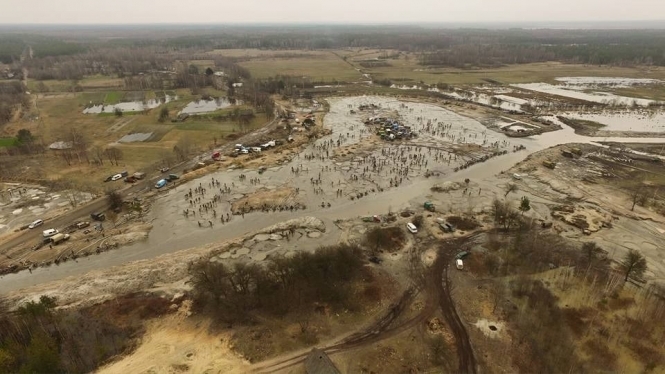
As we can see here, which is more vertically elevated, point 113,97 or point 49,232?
point 113,97

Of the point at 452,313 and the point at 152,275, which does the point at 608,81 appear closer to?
the point at 452,313

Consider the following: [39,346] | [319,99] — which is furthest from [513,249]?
[319,99]

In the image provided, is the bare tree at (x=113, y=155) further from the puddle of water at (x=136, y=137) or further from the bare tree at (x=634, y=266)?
the bare tree at (x=634, y=266)

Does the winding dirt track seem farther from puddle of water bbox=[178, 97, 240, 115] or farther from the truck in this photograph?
puddle of water bbox=[178, 97, 240, 115]

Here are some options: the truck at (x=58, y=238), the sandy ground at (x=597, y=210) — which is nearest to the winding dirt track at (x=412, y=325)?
the sandy ground at (x=597, y=210)

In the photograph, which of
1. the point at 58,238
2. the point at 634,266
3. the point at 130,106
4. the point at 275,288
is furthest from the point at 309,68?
the point at 634,266
